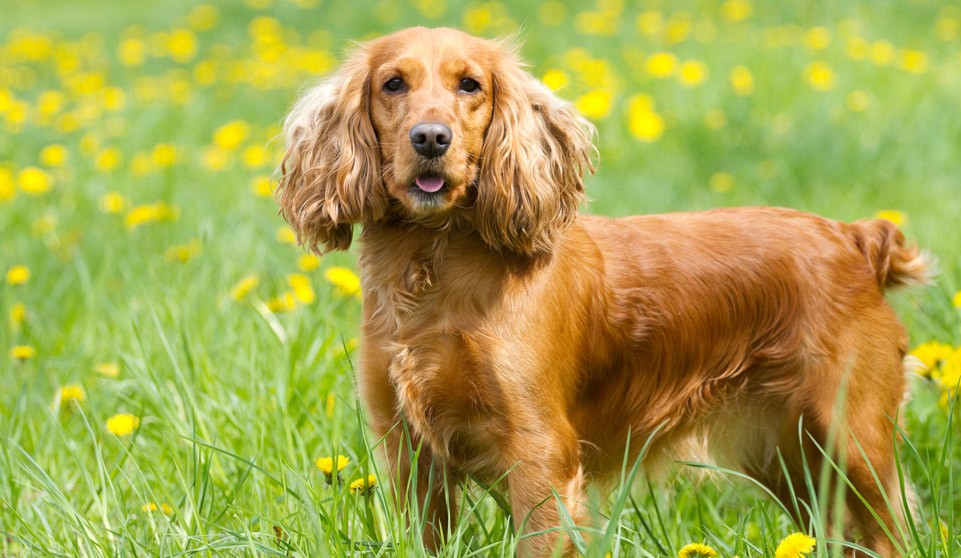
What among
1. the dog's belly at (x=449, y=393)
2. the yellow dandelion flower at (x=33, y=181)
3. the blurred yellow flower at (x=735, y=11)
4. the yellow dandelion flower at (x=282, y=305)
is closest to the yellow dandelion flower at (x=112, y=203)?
the yellow dandelion flower at (x=33, y=181)

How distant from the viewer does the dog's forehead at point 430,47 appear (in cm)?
237

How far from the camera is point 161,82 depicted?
7109 millimetres

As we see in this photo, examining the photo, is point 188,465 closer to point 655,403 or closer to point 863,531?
point 655,403

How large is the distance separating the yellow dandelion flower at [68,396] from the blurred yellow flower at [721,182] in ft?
9.40

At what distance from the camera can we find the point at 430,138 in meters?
2.18

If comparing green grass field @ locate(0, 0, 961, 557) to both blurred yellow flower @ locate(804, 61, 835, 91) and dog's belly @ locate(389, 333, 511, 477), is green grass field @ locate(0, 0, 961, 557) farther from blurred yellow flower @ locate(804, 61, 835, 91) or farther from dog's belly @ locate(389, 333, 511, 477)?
dog's belly @ locate(389, 333, 511, 477)

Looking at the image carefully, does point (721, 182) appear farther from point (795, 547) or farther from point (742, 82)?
point (795, 547)

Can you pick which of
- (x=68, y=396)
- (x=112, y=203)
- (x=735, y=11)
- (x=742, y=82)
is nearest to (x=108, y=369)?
(x=68, y=396)

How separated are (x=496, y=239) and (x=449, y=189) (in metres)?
0.15

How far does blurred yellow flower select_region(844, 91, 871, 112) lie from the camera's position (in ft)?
17.7

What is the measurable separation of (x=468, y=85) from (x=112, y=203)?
8.02 feet

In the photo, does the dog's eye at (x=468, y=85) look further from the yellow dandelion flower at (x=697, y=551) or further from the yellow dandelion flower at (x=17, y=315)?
the yellow dandelion flower at (x=17, y=315)

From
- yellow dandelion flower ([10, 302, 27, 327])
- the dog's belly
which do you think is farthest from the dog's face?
yellow dandelion flower ([10, 302, 27, 327])

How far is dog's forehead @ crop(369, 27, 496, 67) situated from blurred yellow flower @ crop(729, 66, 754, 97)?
3.23 m
